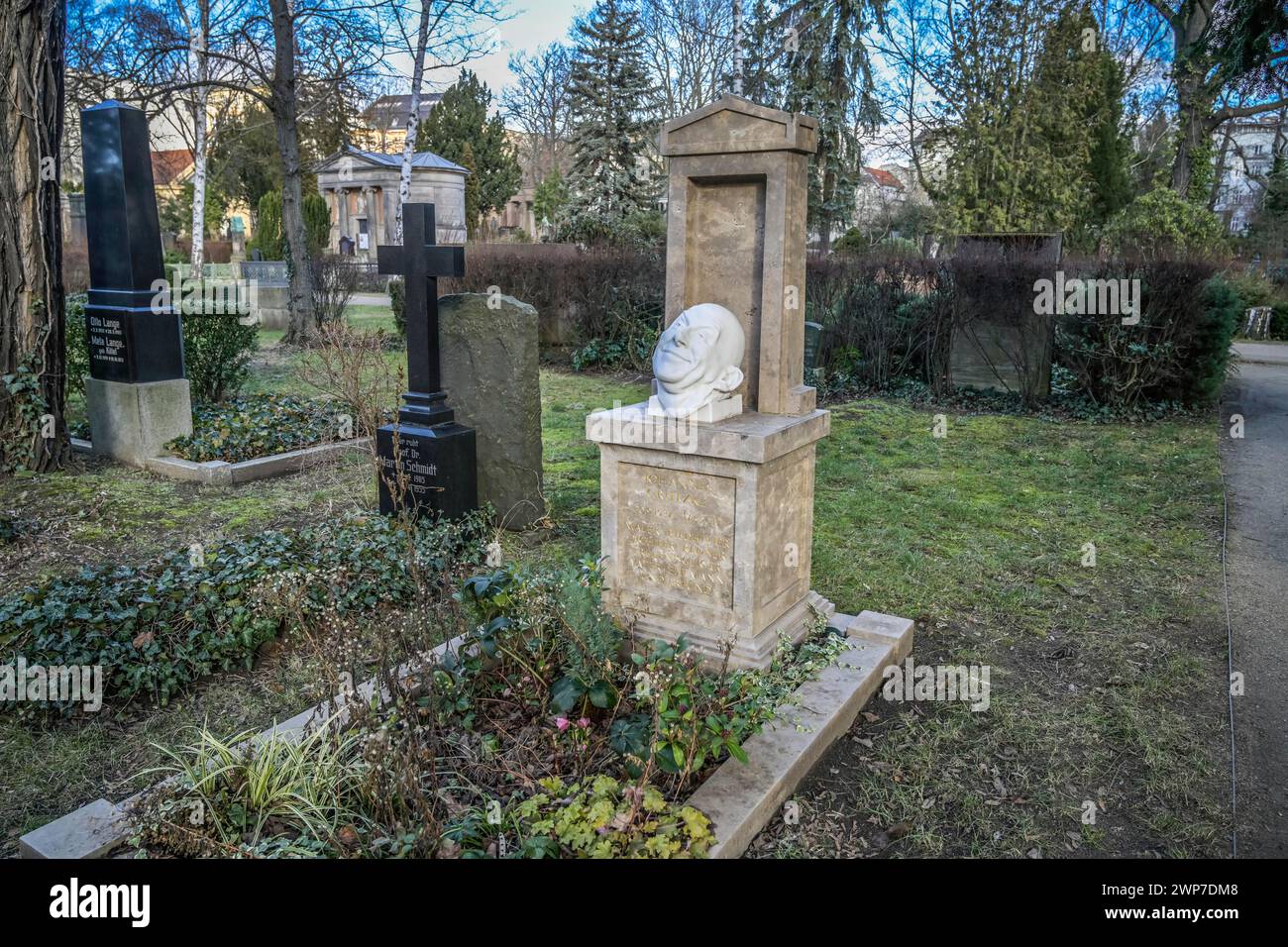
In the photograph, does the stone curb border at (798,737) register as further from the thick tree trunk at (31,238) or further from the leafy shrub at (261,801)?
the thick tree trunk at (31,238)

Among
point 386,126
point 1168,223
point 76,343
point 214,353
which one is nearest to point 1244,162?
point 1168,223

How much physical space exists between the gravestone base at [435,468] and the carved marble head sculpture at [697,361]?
7.92 ft

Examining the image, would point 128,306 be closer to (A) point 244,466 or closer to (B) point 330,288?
(A) point 244,466

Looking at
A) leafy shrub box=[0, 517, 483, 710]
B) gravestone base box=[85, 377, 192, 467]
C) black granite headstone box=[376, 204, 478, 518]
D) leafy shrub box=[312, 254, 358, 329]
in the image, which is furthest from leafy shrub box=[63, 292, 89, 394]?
leafy shrub box=[312, 254, 358, 329]

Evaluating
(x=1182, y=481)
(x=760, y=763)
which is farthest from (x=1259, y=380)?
(x=760, y=763)

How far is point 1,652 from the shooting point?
415cm

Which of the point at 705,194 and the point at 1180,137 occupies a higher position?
the point at 1180,137

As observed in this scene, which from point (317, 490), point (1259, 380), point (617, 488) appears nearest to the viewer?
point (617, 488)

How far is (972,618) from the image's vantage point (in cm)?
535

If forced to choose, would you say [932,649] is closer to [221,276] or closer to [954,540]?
[954,540]

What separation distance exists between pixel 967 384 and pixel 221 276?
623 inches

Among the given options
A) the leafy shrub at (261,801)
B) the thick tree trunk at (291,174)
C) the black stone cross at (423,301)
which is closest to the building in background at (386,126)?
the thick tree trunk at (291,174)

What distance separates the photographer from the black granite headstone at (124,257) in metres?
8.21

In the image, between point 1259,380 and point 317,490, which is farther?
point 1259,380
